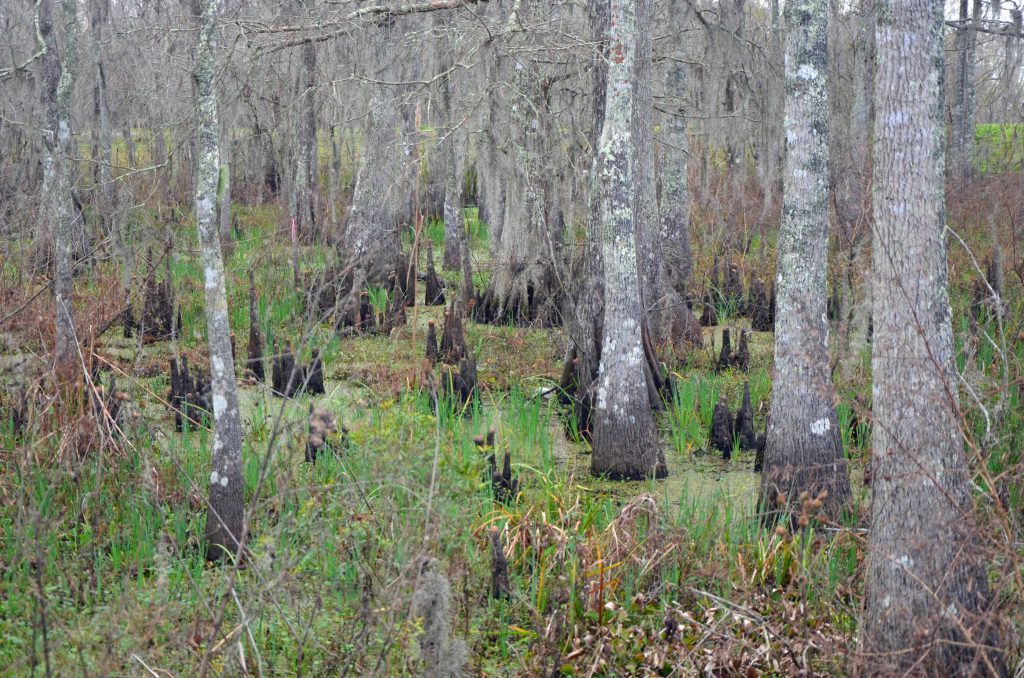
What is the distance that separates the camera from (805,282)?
4965 millimetres

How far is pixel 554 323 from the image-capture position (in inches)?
351

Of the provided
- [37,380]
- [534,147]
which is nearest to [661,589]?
[37,380]

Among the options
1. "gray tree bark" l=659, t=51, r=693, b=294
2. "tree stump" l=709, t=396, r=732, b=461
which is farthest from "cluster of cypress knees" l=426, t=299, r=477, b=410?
"gray tree bark" l=659, t=51, r=693, b=294

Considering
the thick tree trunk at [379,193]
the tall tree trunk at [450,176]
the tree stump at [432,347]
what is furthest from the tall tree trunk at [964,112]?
the tree stump at [432,347]

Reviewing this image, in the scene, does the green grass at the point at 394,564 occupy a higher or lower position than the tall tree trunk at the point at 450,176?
lower

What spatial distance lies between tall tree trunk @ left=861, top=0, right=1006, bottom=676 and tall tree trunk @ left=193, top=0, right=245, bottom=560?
2.57m

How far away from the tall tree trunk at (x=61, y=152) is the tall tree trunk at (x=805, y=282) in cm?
362

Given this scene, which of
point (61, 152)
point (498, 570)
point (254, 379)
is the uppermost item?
point (61, 152)

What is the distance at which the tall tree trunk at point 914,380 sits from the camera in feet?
11.4

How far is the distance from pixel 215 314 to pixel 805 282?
2.72 metres

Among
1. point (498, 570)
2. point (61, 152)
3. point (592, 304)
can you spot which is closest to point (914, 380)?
point (498, 570)

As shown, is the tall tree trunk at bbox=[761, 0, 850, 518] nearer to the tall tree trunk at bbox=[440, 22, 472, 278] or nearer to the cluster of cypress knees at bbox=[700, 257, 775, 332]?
the tall tree trunk at bbox=[440, 22, 472, 278]

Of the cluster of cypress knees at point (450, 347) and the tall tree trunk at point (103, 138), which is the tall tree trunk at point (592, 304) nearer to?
the cluster of cypress knees at point (450, 347)

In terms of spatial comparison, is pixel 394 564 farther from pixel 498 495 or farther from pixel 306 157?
pixel 306 157
